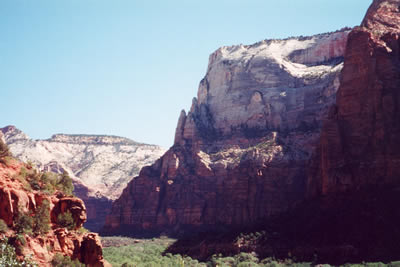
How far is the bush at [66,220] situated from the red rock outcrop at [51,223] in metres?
0.29

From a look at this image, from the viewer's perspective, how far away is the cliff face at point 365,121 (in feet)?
241

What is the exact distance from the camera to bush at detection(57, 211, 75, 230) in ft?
121

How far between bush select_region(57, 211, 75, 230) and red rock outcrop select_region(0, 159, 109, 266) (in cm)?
29

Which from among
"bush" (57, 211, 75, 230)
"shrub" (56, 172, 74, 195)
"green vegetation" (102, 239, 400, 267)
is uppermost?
"shrub" (56, 172, 74, 195)

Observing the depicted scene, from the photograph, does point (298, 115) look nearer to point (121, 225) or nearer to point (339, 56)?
point (339, 56)

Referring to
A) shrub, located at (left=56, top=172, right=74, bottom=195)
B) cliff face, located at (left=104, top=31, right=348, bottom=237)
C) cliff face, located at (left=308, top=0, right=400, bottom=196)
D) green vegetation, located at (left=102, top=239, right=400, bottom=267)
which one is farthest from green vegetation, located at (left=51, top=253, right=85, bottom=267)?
cliff face, located at (left=104, top=31, right=348, bottom=237)

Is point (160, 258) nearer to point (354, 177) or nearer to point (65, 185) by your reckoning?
point (354, 177)

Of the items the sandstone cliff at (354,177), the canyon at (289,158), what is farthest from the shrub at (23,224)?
the canyon at (289,158)

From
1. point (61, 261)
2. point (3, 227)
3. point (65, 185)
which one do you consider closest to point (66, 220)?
point (61, 261)

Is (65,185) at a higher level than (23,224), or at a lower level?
higher

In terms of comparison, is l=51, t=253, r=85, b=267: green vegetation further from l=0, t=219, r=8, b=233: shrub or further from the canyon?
the canyon

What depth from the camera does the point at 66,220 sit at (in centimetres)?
3700

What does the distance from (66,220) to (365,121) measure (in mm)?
48929

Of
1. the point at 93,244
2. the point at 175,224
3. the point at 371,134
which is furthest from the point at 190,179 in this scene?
the point at 93,244
